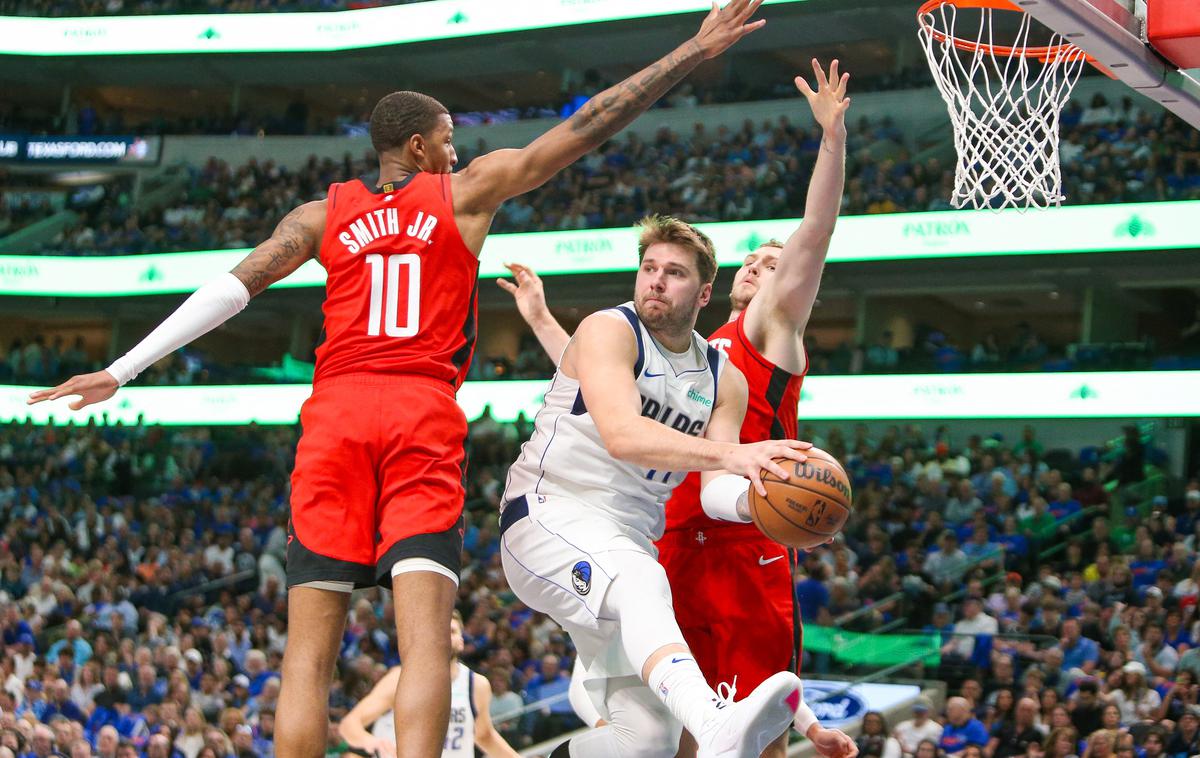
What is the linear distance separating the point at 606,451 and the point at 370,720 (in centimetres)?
402

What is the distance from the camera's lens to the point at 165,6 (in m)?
29.5

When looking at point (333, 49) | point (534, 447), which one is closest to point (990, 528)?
point (534, 447)

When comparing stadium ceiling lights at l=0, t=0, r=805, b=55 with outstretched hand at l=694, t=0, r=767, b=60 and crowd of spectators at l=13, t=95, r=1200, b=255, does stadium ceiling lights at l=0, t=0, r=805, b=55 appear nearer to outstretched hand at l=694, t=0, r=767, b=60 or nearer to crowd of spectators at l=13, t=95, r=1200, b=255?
crowd of spectators at l=13, t=95, r=1200, b=255

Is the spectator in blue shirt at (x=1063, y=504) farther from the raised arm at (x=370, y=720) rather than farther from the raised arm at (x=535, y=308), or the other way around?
the raised arm at (x=535, y=308)

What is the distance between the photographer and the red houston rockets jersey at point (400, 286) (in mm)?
4227

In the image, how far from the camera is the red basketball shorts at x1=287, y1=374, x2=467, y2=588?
4.04 m

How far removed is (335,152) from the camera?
29.2 metres

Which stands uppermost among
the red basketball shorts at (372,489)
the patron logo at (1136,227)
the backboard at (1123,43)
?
the patron logo at (1136,227)

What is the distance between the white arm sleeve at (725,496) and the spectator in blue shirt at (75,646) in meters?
11.9

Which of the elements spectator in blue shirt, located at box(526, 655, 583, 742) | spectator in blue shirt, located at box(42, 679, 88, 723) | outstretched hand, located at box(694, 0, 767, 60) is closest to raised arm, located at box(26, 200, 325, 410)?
outstretched hand, located at box(694, 0, 767, 60)

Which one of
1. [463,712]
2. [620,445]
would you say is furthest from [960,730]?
A: [620,445]

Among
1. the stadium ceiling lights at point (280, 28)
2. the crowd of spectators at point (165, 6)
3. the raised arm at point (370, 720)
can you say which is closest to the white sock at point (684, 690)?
the raised arm at point (370, 720)

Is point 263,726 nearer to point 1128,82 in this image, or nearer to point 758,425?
point 758,425

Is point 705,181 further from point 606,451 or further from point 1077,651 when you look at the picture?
point 606,451
